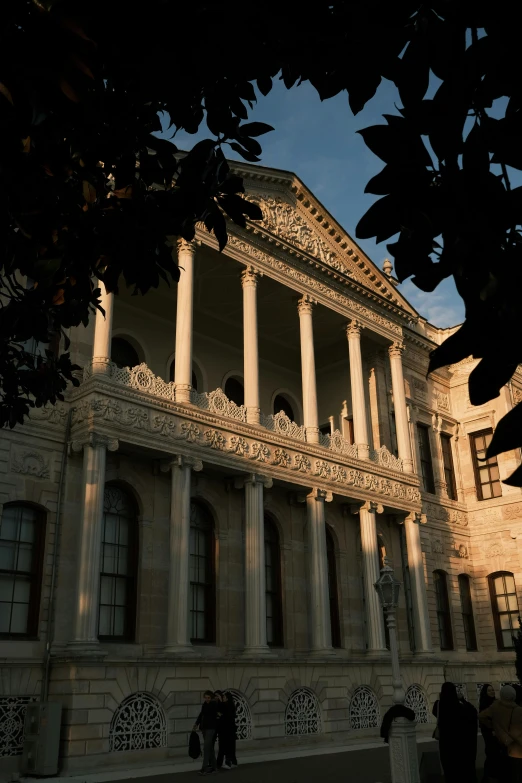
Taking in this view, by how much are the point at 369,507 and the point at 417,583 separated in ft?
10.7

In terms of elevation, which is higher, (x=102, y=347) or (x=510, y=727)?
(x=102, y=347)

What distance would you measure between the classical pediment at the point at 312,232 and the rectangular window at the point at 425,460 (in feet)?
17.2

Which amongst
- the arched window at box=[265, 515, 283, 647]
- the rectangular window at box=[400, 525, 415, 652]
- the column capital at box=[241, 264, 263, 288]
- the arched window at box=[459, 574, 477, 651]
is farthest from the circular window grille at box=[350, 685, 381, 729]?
the column capital at box=[241, 264, 263, 288]

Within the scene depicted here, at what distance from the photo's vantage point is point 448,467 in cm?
2964

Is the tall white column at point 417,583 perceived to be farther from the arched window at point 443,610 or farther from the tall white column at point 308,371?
the tall white column at point 308,371

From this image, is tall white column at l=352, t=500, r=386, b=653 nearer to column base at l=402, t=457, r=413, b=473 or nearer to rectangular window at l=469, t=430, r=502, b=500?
column base at l=402, t=457, r=413, b=473

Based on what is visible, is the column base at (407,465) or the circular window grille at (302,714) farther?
the column base at (407,465)

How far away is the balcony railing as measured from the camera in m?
17.0

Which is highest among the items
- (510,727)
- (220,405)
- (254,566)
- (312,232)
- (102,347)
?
(312,232)

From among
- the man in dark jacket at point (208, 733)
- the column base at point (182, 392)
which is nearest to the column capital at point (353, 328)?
the column base at point (182, 392)

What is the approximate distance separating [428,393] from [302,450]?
10.4 metres

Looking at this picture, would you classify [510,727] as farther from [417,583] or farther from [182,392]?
[417,583]

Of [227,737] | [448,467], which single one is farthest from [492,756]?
[448,467]

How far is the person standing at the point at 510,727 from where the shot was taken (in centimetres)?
851
